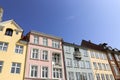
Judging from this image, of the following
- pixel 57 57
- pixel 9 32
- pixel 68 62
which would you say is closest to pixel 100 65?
pixel 68 62

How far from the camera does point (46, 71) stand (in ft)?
95.0

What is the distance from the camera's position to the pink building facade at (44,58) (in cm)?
2759

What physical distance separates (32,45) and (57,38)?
26.5 feet

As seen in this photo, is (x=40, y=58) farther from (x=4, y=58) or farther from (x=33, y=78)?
(x=4, y=58)

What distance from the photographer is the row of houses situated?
84.8 ft

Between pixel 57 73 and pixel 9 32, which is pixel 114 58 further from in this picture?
pixel 9 32

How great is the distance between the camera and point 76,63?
34.8m

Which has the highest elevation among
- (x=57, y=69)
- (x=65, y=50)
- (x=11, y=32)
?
(x=11, y=32)

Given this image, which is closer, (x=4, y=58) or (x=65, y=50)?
(x=4, y=58)

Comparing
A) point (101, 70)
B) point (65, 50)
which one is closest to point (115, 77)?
point (101, 70)

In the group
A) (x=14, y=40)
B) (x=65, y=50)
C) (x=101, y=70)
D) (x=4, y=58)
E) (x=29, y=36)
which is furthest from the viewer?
(x=101, y=70)

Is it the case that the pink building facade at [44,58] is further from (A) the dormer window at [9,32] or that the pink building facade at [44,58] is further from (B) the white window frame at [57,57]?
(A) the dormer window at [9,32]

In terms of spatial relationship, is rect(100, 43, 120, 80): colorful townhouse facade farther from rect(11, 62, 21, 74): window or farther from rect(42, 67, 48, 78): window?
rect(11, 62, 21, 74): window

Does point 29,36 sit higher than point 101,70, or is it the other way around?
point 29,36
